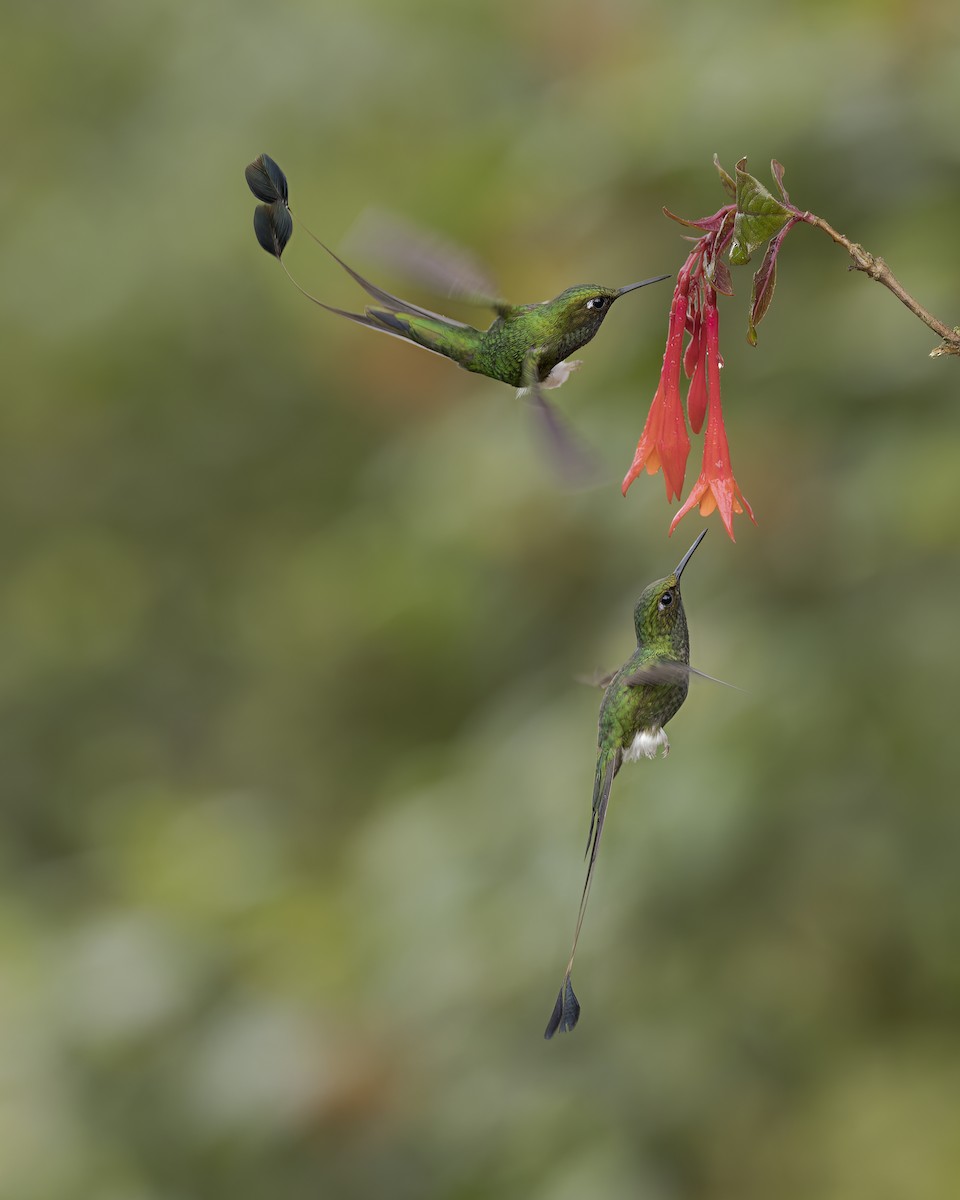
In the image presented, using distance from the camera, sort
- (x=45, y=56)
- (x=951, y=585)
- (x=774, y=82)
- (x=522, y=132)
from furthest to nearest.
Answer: (x=45, y=56), (x=522, y=132), (x=951, y=585), (x=774, y=82)

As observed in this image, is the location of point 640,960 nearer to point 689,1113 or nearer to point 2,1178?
point 689,1113

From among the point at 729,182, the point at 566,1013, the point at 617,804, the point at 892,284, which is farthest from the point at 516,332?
the point at 617,804

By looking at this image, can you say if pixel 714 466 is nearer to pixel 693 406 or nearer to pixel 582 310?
pixel 693 406

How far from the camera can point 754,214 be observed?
80 centimetres

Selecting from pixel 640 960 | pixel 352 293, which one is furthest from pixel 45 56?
pixel 640 960

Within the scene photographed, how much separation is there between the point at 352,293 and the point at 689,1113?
3093mm

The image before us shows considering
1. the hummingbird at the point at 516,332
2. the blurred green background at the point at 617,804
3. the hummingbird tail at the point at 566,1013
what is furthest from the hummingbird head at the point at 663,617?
the blurred green background at the point at 617,804

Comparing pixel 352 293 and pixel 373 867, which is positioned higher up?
pixel 352 293

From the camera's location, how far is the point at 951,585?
8.49 ft

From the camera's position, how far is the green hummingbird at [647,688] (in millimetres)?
956

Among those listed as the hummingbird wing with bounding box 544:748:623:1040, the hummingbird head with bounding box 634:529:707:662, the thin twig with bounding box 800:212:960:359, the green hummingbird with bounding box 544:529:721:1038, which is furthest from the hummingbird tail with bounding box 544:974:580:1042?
the thin twig with bounding box 800:212:960:359

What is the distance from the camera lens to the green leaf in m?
0.80

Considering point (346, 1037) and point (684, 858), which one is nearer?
point (684, 858)

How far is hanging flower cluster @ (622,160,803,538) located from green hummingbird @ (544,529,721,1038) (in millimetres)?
72
